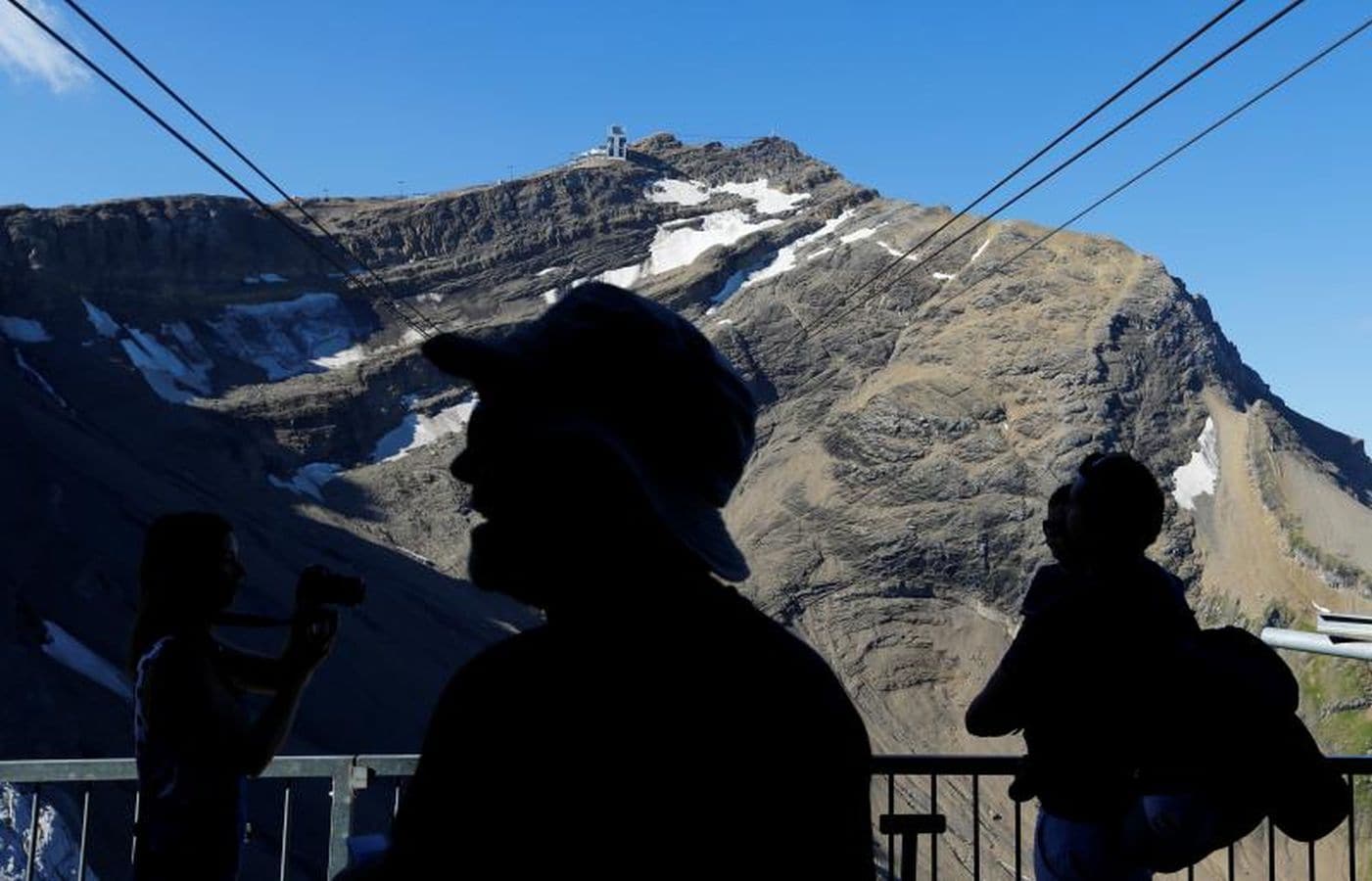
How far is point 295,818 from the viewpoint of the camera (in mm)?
24109

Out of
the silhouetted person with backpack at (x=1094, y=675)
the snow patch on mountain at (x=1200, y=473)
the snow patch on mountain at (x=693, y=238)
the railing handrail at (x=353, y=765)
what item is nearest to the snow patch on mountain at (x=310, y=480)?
the snow patch on mountain at (x=693, y=238)

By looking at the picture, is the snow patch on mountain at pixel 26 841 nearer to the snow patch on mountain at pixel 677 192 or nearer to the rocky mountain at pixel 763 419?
the rocky mountain at pixel 763 419

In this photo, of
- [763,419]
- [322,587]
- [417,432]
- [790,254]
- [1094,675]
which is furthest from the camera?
[790,254]

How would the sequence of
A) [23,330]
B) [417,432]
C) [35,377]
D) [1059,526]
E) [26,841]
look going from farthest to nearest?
1. [417,432]
2. [23,330]
3. [35,377]
4. [26,841]
5. [1059,526]

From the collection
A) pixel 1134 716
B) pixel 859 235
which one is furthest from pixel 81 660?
pixel 859 235

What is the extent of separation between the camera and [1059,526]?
13.0 ft

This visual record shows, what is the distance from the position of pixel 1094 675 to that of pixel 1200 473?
6495 centimetres

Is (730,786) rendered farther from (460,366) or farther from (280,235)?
(280,235)

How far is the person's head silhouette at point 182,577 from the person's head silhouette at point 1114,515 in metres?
2.07

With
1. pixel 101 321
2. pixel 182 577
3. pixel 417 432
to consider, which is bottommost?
pixel 182 577

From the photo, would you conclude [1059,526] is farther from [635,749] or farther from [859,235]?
[859,235]

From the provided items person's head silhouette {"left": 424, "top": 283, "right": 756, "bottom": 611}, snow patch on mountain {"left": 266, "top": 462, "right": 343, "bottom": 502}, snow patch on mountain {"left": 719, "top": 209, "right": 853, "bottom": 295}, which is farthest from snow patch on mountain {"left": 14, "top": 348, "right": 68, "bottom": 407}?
person's head silhouette {"left": 424, "top": 283, "right": 756, "bottom": 611}

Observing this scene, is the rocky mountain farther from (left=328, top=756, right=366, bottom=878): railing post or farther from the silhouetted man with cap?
the silhouetted man with cap

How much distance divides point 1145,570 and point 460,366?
91.5 inches
